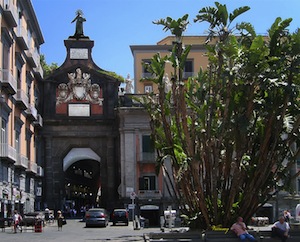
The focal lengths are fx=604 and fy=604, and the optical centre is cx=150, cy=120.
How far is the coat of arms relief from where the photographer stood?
5694 cm

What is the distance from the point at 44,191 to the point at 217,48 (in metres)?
37.0

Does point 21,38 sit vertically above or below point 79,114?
above

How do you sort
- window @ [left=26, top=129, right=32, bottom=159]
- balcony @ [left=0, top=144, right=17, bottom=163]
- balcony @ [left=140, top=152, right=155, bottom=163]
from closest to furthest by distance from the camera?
1. balcony @ [left=0, top=144, right=17, bottom=163]
2. window @ [left=26, top=129, right=32, bottom=159]
3. balcony @ [left=140, top=152, right=155, bottom=163]

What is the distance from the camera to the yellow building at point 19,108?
Answer: 124 ft

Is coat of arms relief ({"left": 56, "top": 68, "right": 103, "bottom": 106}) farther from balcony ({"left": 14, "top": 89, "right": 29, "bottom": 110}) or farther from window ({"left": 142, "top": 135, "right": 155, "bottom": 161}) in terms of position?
balcony ({"left": 14, "top": 89, "right": 29, "bottom": 110})

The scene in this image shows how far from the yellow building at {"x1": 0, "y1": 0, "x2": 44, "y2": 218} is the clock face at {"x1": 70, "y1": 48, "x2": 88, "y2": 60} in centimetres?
321

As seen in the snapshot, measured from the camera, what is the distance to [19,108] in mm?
44375

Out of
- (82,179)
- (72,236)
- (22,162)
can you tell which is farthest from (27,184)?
(82,179)

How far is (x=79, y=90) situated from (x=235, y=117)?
36340 mm

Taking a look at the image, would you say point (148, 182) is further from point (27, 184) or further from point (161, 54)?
point (161, 54)

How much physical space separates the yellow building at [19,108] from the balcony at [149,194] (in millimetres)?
8712

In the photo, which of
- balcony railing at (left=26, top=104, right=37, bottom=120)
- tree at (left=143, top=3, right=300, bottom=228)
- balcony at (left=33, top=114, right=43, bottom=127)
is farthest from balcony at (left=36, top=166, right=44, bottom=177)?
tree at (left=143, top=3, right=300, bottom=228)

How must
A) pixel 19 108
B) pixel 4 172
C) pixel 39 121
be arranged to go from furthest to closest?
pixel 39 121 < pixel 19 108 < pixel 4 172

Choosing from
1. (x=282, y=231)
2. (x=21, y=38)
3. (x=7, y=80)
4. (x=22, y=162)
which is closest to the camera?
(x=282, y=231)
